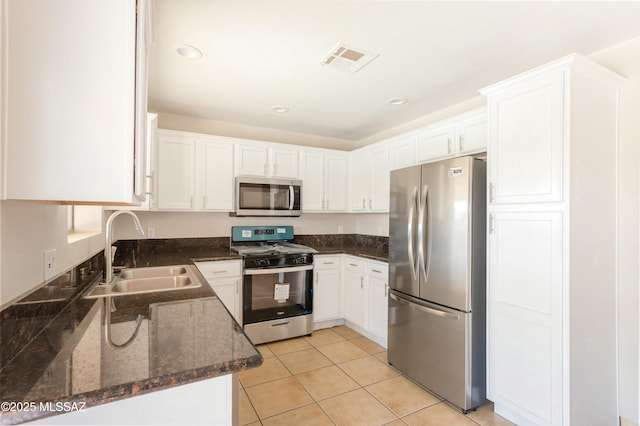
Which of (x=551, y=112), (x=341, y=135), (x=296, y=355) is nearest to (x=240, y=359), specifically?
(x=551, y=112)

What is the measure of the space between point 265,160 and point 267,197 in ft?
1.41

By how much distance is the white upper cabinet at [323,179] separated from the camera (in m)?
3.83

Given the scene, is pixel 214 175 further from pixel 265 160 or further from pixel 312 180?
pixel 312 180

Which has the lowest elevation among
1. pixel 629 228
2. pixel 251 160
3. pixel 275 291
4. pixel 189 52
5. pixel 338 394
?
pixel 338 394

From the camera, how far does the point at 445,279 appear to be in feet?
7.34

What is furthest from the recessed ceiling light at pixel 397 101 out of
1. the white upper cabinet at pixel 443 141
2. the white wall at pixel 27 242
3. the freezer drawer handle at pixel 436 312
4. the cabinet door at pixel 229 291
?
the white wall at pixel 27 242

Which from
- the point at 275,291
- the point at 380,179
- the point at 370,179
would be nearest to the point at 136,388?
the point at 275,291

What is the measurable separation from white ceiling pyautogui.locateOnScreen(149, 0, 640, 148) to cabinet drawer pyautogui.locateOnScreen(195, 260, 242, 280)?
158 cm

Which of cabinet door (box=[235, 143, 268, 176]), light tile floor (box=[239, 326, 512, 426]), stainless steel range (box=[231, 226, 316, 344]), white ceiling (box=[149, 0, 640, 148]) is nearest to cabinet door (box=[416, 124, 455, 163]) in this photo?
white ceiling (box=[149, 0, 640, 148])

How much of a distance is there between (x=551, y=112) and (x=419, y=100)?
130cm

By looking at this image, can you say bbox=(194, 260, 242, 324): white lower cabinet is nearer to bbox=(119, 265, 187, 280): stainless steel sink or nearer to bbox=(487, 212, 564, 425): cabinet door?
bbox=(119, 265, 187, 280): stainless steel sink

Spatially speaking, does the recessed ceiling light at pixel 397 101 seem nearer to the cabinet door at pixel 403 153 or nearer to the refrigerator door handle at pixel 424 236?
the cabinet door at pixel 403 153

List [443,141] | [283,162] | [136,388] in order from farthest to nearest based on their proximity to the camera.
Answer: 1. [283,162]
2. [443,141]
3. [136,388]

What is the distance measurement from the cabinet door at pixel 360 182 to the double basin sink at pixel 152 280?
7.08ft
